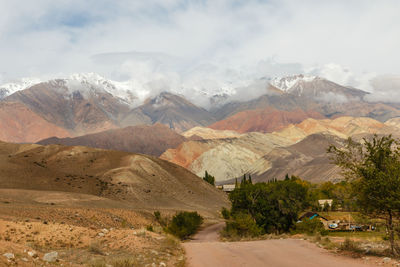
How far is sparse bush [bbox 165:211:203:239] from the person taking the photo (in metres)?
53.7

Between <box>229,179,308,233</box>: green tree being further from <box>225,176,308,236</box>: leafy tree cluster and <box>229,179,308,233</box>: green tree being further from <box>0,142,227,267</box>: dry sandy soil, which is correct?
<box>0,142,227,267</box>: dry sandy soil

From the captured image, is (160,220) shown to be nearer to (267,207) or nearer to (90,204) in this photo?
(90,204)

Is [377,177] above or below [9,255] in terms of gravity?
above

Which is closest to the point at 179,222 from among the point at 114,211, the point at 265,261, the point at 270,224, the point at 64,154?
the point at 114,211

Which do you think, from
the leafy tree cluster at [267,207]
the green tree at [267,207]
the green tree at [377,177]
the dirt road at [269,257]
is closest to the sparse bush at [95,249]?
the dirt road at [269,257]

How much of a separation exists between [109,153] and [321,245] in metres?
102

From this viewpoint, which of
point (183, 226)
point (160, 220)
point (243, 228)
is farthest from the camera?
point (160, 220)

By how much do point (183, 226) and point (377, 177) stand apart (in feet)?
132

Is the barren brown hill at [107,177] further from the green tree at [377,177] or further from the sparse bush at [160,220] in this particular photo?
the green tree at [377,177]

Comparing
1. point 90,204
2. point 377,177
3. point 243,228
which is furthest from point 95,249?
point 90,204

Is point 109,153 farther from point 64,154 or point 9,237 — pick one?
point 9,237

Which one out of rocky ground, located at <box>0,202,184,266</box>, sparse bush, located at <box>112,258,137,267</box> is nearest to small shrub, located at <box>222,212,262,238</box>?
rocky ground, located at <box>0,202,184,266</box>

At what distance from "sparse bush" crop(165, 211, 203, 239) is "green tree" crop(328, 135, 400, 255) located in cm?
3595

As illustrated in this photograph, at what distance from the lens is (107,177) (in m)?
95.4
